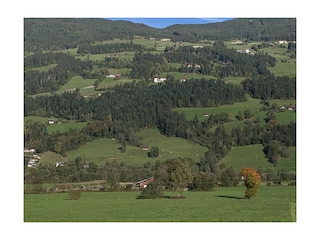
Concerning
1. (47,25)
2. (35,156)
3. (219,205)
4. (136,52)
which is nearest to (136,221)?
(219,205)

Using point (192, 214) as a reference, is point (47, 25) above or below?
above

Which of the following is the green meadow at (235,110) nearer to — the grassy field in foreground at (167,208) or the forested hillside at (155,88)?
the forested hillside at (155,88)

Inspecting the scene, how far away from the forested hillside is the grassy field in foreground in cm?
345

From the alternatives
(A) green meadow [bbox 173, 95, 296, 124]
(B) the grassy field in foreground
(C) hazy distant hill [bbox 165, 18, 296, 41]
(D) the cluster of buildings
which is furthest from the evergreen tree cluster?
(B) the grassy field in foreground

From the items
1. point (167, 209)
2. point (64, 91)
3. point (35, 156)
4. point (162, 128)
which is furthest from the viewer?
point (64, 91)

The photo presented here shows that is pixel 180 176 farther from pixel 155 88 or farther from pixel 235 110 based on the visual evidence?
pixel 155 88

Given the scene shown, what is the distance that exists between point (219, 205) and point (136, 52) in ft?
49.1

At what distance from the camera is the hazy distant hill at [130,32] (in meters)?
26.0

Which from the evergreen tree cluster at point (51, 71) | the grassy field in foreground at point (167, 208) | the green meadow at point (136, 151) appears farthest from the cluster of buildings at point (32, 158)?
the grassy field in foreground at point (167, 208)

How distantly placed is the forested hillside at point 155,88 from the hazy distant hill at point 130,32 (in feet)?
0.23

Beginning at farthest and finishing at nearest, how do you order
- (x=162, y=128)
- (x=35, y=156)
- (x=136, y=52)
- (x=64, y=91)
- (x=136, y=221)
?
(x=136, y=52) → (x=64, y=91) → (x=162, y=128) → (x=35, y=156) → (x=136, y=221)

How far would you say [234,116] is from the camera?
25.5 m

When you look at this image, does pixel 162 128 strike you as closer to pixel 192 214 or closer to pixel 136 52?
pixel 136 52

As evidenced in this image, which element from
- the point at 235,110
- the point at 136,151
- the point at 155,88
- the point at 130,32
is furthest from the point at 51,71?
the point at 235,110
